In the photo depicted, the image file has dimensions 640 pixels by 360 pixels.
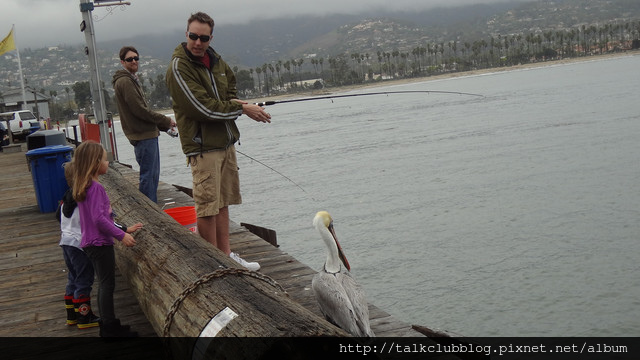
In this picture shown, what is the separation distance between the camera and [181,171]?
3272 centimetres

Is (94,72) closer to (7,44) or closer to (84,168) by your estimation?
(84,168)

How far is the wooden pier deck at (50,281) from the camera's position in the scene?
226 inches

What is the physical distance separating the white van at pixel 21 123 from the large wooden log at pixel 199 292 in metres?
31.1

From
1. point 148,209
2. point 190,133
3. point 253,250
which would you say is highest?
point 190,133

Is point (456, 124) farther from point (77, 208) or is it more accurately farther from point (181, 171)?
point (77, 208)

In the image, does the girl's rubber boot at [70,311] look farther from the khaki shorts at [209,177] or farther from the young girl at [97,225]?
the khaki shorts at [209,177]

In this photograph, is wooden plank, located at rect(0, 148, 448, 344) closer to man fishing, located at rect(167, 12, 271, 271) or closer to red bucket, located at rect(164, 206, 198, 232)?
man fishing, located at rect(167, 12, 271, 271)

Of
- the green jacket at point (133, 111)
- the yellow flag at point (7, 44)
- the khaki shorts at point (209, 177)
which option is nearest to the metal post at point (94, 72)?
the green jacket at point (133, 111)

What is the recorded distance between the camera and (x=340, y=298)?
489cm

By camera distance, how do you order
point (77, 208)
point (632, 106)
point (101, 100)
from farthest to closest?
point (632, 106), point (101, 100), point (77, 208)

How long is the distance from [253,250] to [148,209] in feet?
4.46

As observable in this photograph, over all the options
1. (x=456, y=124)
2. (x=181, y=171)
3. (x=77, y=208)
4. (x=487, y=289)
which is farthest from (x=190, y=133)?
(x=456, y=124)

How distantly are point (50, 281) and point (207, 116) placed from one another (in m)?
2.73

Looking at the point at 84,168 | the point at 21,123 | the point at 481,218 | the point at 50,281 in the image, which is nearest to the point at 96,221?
the point at 84,168
